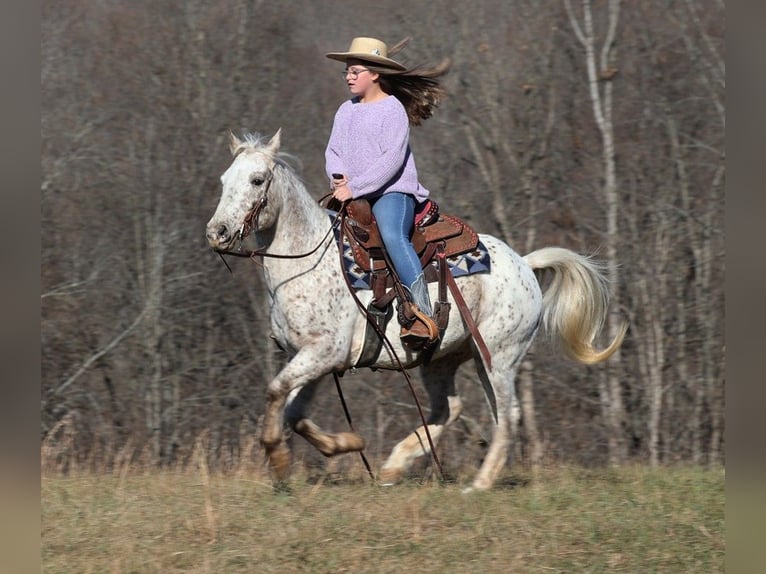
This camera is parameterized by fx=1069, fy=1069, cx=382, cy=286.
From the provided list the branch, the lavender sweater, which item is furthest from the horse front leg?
the branch

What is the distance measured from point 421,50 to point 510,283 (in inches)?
309

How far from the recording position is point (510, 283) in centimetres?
808

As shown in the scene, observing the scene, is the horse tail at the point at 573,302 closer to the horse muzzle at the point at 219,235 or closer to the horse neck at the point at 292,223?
the horse neck at the point at 292,223

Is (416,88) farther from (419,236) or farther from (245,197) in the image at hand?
(245,197)

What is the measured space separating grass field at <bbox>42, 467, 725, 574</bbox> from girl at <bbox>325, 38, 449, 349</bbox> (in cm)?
130

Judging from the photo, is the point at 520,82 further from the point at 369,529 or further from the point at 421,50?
the point at 369,529

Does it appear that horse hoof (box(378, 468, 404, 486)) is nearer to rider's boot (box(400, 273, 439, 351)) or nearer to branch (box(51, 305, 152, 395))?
rider's boot (box(400, 273, 439, 351))

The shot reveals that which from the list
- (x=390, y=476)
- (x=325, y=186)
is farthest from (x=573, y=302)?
(x=325, y=186)

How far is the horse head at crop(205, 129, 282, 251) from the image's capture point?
277 inches

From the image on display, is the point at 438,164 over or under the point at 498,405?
over

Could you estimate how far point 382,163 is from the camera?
287 inches

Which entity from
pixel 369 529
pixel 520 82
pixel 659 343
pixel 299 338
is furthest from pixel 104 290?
pixel 369 529

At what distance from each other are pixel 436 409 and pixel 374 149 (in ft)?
7.06
